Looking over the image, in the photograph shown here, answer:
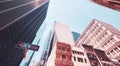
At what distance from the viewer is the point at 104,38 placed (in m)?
71.2

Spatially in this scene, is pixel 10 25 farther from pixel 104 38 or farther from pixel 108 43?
pixel 108 43

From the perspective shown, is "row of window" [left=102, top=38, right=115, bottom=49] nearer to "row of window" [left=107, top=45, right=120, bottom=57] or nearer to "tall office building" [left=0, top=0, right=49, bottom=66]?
"row of window" [left=107, top=45, right=120, bottom=57]

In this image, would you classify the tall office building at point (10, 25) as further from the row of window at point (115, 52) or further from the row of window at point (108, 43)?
the row of window at point (115, 52)

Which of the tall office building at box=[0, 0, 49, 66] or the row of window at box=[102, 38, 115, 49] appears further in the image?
the tall office building at box=[0, 0, 49, 66]

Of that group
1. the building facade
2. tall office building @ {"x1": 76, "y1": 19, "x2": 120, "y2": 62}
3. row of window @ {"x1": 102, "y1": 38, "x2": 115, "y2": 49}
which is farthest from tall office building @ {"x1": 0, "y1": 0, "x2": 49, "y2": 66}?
row of window @ {"x1": 102, "y1": 38, "x2": 115, "y2": 49}

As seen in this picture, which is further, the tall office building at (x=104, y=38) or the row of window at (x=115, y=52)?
the tall office building at (x=104, y=38)

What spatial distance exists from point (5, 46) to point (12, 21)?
13.1 m

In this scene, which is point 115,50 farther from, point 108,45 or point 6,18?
point 6,18

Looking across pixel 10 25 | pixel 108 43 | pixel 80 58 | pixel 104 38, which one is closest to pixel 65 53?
pixel 80 58

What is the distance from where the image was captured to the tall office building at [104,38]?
6391cm

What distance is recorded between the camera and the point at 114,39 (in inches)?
2566

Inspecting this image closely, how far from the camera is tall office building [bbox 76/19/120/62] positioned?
6391 centimetres

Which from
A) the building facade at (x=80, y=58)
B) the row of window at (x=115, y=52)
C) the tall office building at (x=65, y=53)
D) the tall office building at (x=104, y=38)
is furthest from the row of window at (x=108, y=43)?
the building facade at (x=80, y=58)

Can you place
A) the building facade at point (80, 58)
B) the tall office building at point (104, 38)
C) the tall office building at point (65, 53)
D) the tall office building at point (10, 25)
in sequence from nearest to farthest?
the tall office building at point (65, 53) < the building facade at point (80, 58) < the tall office building at point (104, 38) < the tall office building at point (10, 25)
